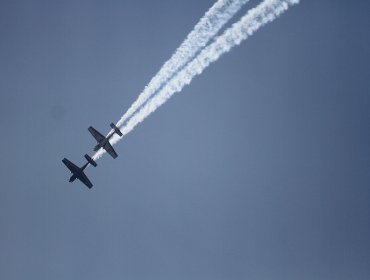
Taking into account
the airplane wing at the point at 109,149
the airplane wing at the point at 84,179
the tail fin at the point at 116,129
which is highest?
the tail fin at the point at 116,129

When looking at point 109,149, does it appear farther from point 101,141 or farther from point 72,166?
point 72,166

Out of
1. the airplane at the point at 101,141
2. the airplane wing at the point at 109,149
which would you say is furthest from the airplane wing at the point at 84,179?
the airplane wing at the point at 109,149

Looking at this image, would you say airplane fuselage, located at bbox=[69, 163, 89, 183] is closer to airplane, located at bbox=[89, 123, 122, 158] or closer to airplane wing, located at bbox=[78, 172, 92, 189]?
airplane wing, located at bbox=[78, 172, 92, 189]

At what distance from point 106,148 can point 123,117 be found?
5.46 meters

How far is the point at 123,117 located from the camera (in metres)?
20.5

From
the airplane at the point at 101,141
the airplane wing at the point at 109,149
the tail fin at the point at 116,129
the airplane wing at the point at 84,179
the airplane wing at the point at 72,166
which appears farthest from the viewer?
the airplane wing at the point at 84,179

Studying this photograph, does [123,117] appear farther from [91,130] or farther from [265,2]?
[265,2]

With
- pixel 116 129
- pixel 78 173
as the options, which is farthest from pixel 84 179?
pixel 116 129

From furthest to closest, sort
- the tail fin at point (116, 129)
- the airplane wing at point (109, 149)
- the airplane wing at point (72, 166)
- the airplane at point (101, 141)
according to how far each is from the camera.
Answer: the airplane wing at point (72, 166), the airplane wing at point (109, 149), the airplane at point (101, 141), the tail fin at point (116, 129)

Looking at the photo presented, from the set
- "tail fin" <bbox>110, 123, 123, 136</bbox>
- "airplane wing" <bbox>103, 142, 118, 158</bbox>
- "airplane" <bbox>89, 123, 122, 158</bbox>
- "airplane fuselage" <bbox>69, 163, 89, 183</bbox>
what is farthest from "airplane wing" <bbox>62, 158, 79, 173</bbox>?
"tail fin" <bbox>110, 123, 123, 136</bbox>

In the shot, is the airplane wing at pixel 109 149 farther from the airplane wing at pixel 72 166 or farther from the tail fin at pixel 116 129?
the airplane wing at pixel 72 166

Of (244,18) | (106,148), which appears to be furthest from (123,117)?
(244,18)

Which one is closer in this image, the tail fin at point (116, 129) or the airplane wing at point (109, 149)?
the tail fin at point (116, 129)

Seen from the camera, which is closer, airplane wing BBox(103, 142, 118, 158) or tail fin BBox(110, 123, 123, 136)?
tail fin BBox(110, 123, 123, 136)
